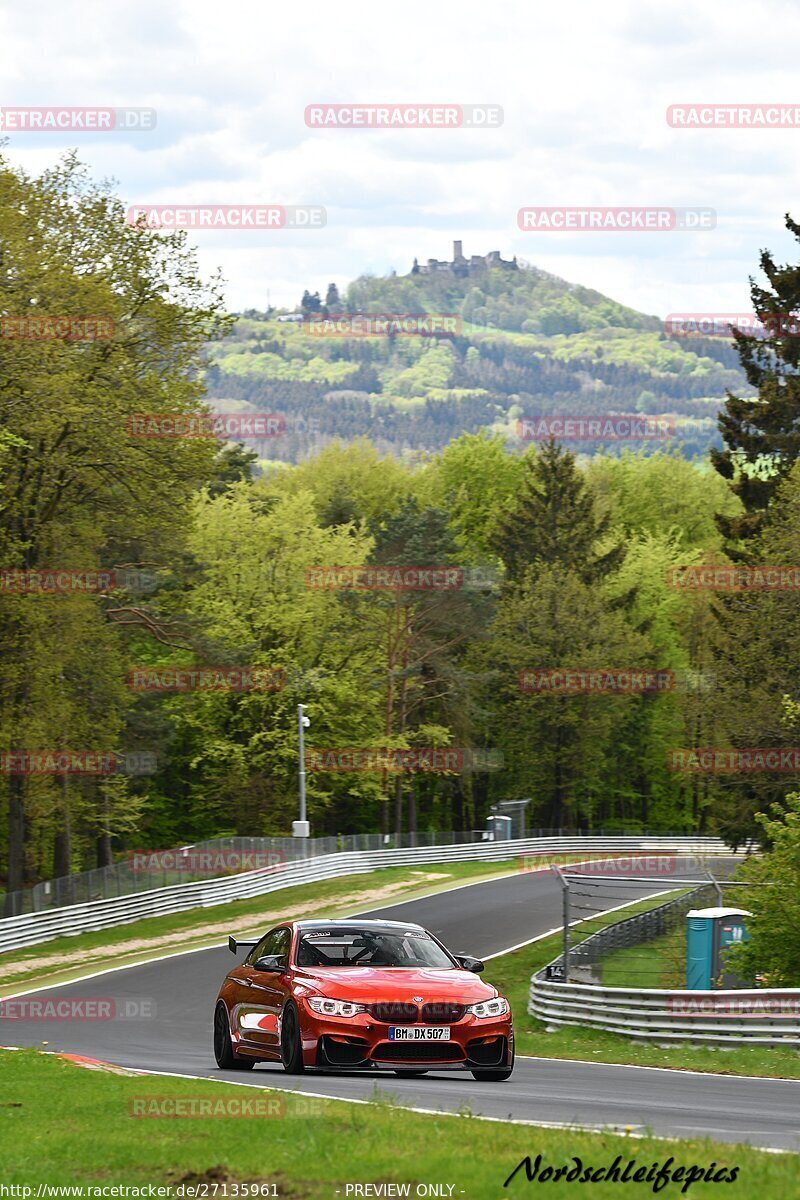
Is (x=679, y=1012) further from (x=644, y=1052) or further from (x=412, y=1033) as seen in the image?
(x=412, y=1033)

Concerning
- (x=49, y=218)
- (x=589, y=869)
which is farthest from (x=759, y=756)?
(x=49, y=218)

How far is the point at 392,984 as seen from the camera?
14062mm

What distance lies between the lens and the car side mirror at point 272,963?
1488cm

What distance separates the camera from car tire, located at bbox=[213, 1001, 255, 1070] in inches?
632

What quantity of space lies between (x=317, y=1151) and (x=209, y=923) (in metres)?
36.8

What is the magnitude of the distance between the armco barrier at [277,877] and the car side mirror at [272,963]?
25.9 metres

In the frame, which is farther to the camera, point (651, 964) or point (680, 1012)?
point (651, 964)

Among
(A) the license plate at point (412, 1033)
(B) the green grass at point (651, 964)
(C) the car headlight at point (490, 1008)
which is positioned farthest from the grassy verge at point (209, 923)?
(A) the license plate at point (412, 1033)

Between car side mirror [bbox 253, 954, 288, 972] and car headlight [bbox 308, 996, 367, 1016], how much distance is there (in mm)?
831

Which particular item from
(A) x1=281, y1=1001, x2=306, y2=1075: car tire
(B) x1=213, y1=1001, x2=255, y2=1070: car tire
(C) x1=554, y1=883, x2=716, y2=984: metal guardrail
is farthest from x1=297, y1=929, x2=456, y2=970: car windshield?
(C) x1=554, y1=883, x2=716, y2=984: metal guardrail

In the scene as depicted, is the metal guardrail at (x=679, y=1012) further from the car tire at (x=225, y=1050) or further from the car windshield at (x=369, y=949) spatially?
the car tire at (x=225, y=1050)

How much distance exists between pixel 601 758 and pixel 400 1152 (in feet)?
260

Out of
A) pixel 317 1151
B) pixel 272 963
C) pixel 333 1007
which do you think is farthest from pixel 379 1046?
pixel 317 1151

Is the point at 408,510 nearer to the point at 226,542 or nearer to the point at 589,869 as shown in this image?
the point at 226,542
